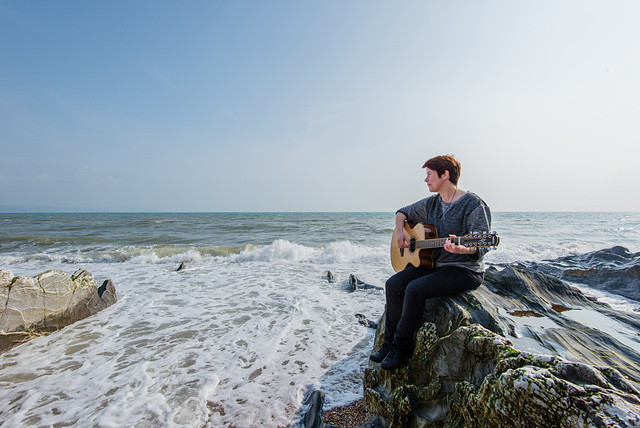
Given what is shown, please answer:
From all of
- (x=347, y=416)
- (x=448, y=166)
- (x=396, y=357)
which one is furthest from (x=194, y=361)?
(x=448, y=166)

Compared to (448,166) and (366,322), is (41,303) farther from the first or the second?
(448,166)

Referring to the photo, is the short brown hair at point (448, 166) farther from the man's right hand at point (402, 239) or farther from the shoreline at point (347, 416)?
the shoreline at point (347, 416)

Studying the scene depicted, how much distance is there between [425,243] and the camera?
343 cm

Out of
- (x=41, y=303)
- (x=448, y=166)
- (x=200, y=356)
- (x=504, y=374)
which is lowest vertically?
(x=200, y=356)

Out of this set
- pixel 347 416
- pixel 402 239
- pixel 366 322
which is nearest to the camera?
pixel 347 416

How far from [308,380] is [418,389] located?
2083mm

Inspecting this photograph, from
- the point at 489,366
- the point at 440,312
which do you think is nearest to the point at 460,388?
the point at 489,366

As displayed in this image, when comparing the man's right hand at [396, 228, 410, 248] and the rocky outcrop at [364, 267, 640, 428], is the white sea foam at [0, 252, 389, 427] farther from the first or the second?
the man's right hand at [396, 228, 410, 248]

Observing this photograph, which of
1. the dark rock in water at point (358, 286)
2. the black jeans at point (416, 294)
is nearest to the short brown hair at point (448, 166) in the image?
the black jeans at point (416, 294)

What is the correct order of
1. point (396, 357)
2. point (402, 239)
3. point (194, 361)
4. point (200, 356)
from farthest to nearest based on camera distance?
point (200, 356) < point (194, 361) < point (402, 239) < point (396, 357)

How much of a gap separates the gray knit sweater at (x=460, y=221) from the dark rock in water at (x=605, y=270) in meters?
7.80

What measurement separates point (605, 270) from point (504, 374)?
10.8 metres

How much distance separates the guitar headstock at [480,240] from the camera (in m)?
2.83

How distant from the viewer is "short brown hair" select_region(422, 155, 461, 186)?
3379 mm
